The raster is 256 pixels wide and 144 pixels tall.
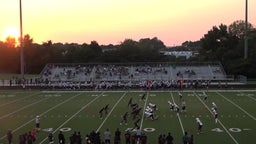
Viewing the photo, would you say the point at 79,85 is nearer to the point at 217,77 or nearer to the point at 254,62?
the point at 217,77

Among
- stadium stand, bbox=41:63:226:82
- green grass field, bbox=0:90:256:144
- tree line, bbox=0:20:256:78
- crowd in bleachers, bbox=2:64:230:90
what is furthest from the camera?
tree line, bbox=0:20:256:78

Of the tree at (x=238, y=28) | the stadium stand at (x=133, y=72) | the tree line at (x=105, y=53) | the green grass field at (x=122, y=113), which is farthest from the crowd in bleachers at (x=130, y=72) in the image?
the tree at (x=238, y=28)

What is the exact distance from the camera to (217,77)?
53875 millimetres

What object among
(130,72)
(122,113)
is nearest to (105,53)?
(130,72)

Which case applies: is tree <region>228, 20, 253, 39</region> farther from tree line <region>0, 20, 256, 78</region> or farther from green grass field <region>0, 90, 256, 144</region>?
green grass field <region>0, 90, 256, 144</region>

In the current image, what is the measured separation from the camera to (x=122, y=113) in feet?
93.2

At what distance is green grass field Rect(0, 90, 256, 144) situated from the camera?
71.4ft

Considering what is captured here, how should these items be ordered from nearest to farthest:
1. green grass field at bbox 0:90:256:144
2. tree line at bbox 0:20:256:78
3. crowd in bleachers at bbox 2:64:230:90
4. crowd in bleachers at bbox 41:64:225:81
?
green grass field at bbox 0:90:256:144
crowd in bleachers at bbox 2:64:230:90
crowd in bleachers at bbox 41:64:225:81
tree line at bbox 0:20:256:78

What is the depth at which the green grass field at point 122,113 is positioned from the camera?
71.4 ft

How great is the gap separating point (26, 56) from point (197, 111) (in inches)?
2297

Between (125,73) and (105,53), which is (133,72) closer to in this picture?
(125,73)

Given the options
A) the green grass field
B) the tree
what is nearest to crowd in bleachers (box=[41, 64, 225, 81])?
the green grass field

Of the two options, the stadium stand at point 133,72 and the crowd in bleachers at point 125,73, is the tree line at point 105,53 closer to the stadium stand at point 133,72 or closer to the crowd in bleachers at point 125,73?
the stadium stand at point 133,72

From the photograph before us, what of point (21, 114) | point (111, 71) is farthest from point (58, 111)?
point (111, 71)
